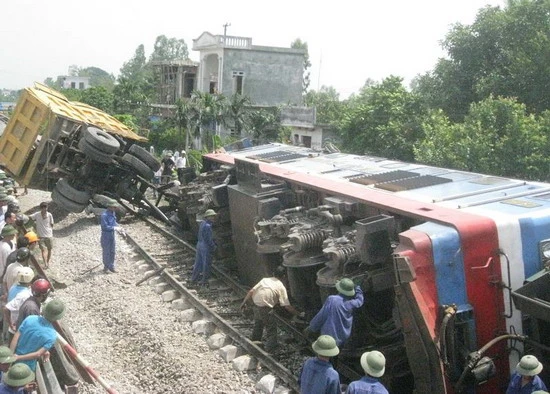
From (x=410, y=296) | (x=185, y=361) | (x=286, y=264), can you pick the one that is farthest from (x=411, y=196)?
(x=185, y=361)

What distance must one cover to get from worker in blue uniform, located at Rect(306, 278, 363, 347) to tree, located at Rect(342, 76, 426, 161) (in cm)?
1540

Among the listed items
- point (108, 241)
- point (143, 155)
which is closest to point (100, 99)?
point (143, 155)

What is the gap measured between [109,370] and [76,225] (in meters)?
8.21

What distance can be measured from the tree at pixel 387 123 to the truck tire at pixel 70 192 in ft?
36.4

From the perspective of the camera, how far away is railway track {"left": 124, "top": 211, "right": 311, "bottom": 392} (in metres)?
7.46

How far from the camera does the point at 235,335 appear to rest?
8.09 m

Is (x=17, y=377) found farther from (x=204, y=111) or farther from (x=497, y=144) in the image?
(x=204, y=111)

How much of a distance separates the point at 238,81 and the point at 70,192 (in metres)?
24.0

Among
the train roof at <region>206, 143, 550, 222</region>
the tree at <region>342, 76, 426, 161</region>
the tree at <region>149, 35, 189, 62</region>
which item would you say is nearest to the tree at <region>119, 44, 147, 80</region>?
the tree at <region>149, 35, 189, 62</region>

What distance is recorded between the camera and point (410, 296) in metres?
5.68

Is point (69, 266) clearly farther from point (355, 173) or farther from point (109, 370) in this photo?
point (355, 173)

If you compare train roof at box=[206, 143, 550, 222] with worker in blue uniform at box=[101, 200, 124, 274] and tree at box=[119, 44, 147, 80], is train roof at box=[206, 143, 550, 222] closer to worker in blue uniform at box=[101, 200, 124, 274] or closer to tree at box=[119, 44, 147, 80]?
worker in blue uniform at box=[101, 200, 124, 274]

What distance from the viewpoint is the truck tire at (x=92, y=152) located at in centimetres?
1422

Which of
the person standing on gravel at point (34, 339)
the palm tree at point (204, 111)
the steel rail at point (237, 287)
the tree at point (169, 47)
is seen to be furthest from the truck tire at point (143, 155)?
the tree at point (169, 47)
